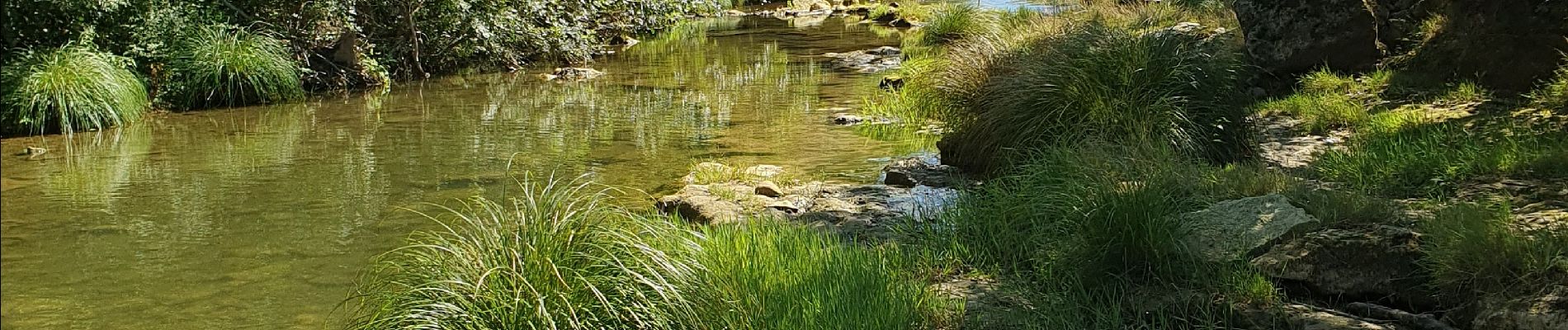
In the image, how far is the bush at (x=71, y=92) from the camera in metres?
11.1

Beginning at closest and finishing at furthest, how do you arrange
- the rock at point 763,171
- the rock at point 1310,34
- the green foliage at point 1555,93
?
the green foliage at point 1555,93, the rock at point 763,171, the rock at point 1310,34

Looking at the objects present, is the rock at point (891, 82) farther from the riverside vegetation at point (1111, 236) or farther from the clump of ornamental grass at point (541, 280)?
the clump of ornamental grass at point (541, 280)

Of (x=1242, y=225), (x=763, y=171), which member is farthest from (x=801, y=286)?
(x=763, y=171)

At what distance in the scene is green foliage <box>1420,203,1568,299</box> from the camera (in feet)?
15.0

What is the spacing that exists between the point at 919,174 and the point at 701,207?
80.7 inches

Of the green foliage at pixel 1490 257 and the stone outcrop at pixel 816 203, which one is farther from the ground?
the green foliage at pixel 1490 257

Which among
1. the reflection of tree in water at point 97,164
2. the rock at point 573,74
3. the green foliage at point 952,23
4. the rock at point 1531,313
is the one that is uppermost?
the green foliage at point 952,23

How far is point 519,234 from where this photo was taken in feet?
14.7

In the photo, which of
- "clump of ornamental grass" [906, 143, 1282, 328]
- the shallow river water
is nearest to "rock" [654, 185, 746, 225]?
the shallow river water

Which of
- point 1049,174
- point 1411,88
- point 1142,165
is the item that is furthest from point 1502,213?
point 1411,88

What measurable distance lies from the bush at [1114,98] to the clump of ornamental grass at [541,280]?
374 cm

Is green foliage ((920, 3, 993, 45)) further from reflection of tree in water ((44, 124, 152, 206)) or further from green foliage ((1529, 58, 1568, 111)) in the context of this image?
reflection of tree in water ((44, 124, 152, 206))

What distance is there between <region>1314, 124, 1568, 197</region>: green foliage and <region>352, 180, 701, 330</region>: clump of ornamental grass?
4034 millimetres

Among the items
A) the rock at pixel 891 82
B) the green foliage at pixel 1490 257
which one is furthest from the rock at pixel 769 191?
the rock at pixel 891 82
